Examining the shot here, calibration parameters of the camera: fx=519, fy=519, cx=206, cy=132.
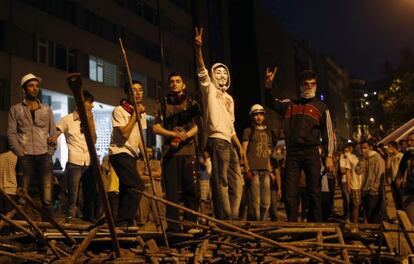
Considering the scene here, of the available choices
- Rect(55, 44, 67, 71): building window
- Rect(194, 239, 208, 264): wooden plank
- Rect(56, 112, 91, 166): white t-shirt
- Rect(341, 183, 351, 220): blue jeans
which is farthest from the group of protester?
Rect(55, 44, 67, 71): building window

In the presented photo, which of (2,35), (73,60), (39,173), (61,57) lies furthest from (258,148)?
(73,60)

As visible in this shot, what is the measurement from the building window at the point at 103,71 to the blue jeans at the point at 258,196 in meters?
25.8

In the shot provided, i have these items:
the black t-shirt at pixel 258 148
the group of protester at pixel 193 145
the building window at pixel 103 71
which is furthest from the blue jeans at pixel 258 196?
the building window at pixel 103 71

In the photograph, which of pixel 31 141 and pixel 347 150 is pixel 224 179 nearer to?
pixel 31 141

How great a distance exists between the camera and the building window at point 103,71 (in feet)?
109

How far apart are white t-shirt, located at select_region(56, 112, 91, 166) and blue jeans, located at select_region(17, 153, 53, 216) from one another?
4.11 ft

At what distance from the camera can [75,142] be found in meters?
8.48

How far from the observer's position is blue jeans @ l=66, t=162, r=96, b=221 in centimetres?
823

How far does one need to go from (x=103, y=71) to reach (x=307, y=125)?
28945 millimetres

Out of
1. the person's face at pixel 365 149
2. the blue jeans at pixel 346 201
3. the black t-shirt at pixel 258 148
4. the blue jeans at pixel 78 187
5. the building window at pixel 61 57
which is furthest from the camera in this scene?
the building window at pixel 61 57

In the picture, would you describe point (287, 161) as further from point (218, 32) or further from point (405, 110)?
point (218, 32)

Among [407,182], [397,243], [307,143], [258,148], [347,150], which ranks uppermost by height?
[347,150]

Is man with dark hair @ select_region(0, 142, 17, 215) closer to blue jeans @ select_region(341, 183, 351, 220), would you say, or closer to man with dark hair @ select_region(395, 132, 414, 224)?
man with dark hair @ select_region(395, 132, 414, 224)

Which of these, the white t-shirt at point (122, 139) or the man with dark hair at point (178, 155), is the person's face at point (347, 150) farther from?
the white t-shirt at point (122, 139)
